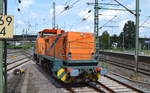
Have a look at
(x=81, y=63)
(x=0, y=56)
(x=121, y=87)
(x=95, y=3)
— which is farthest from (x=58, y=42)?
(x=95, y=3)

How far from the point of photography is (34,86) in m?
9.71

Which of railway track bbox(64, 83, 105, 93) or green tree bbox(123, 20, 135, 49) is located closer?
railway track bbox(64, 83, 105, 93)

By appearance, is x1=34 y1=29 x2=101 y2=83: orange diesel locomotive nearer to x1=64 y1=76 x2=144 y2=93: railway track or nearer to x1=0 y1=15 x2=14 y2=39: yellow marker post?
x1=64 y1=76 x2=144 y2=93: railway track

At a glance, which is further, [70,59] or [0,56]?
[70,59]

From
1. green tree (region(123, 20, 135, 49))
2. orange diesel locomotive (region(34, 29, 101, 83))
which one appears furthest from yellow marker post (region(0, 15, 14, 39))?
green tree (region(123, 20, 135, 49))

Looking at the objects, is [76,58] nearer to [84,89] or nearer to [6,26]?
[84,89]

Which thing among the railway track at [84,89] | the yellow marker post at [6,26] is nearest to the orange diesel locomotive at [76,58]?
the railway track at [84,89]

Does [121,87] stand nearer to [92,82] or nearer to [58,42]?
[92,82]

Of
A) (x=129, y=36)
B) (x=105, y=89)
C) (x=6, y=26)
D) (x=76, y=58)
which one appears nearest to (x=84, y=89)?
(x=105, y=89)

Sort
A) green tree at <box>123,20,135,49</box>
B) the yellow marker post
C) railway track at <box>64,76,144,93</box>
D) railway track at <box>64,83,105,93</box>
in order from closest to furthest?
the yellow marker post < railway track at <box>64,76,144,93</box> < railway track at <box>64,83,105,93</box> < green tree at <box>123,20,135,49</box>

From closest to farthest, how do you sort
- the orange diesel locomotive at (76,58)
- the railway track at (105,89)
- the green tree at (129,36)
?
the railway track at (105,89) < the orange diesel locomotive at (76,58) < the green tree at (129,36)

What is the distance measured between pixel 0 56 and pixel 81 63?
17.5 ft

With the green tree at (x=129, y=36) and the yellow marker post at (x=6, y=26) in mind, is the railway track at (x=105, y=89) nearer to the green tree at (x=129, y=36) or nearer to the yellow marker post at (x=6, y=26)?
the yellow marker post at (x=6, y=26)

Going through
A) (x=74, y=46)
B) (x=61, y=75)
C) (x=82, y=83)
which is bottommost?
(x=82, y=83)
